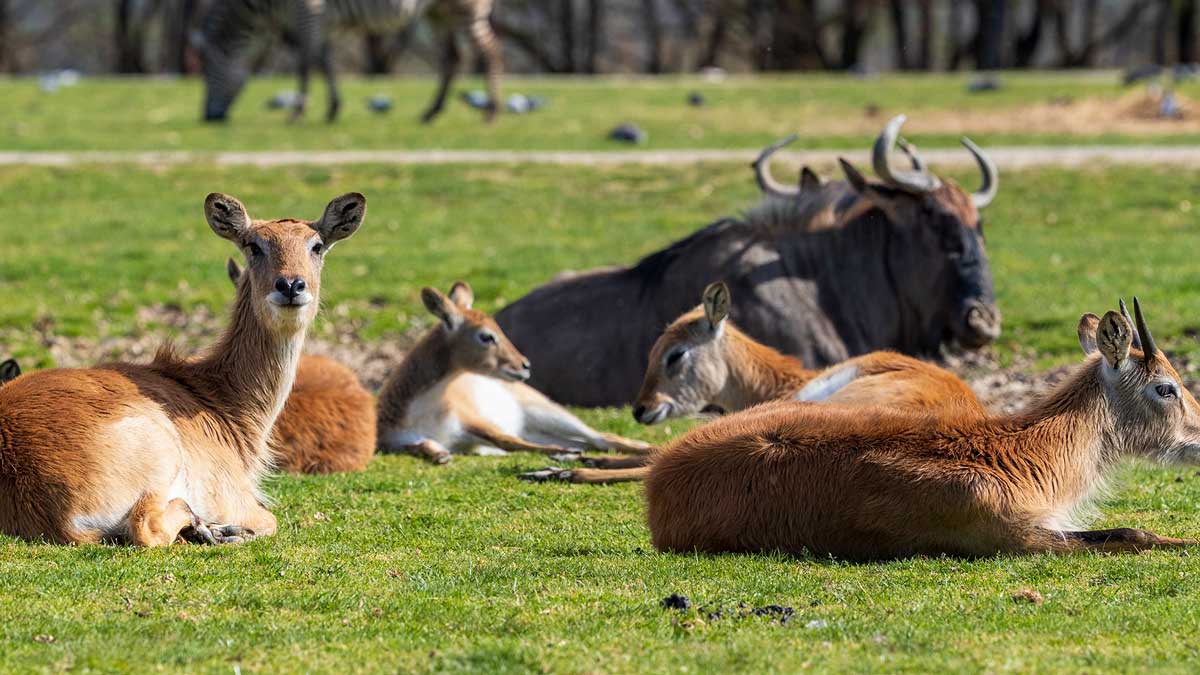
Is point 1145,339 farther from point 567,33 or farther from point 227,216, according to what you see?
point 567,33

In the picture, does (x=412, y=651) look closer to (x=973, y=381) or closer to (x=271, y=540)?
(x=271, y=540)

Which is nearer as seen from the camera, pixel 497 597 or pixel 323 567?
pixel 497 597

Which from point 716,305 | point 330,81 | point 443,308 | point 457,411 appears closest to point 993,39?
point 330,81

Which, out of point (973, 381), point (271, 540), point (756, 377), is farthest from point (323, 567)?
point (973, 381)

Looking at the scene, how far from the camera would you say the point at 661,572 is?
7.00m

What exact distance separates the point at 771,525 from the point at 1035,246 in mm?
11319

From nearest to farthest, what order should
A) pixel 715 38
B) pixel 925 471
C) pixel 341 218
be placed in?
pixel 925 471
pixel 341 218
pixel 715 38

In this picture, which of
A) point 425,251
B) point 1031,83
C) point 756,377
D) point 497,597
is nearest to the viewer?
point 497,597

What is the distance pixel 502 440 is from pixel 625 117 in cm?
1820

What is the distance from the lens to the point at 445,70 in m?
28.4

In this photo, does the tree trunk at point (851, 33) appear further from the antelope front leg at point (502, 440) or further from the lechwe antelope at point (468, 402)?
the antelope front leg at point (502, 440)

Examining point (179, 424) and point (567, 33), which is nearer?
point (179, 424)

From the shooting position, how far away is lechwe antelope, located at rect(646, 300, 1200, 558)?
718cm

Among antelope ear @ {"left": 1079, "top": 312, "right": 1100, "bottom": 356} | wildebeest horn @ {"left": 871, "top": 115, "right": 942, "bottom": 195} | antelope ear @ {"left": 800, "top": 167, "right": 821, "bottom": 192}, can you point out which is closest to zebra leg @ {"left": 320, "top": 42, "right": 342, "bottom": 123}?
antelope ear @ {"left": 800, "top": 167, "right": 821, "bottom": 192}
